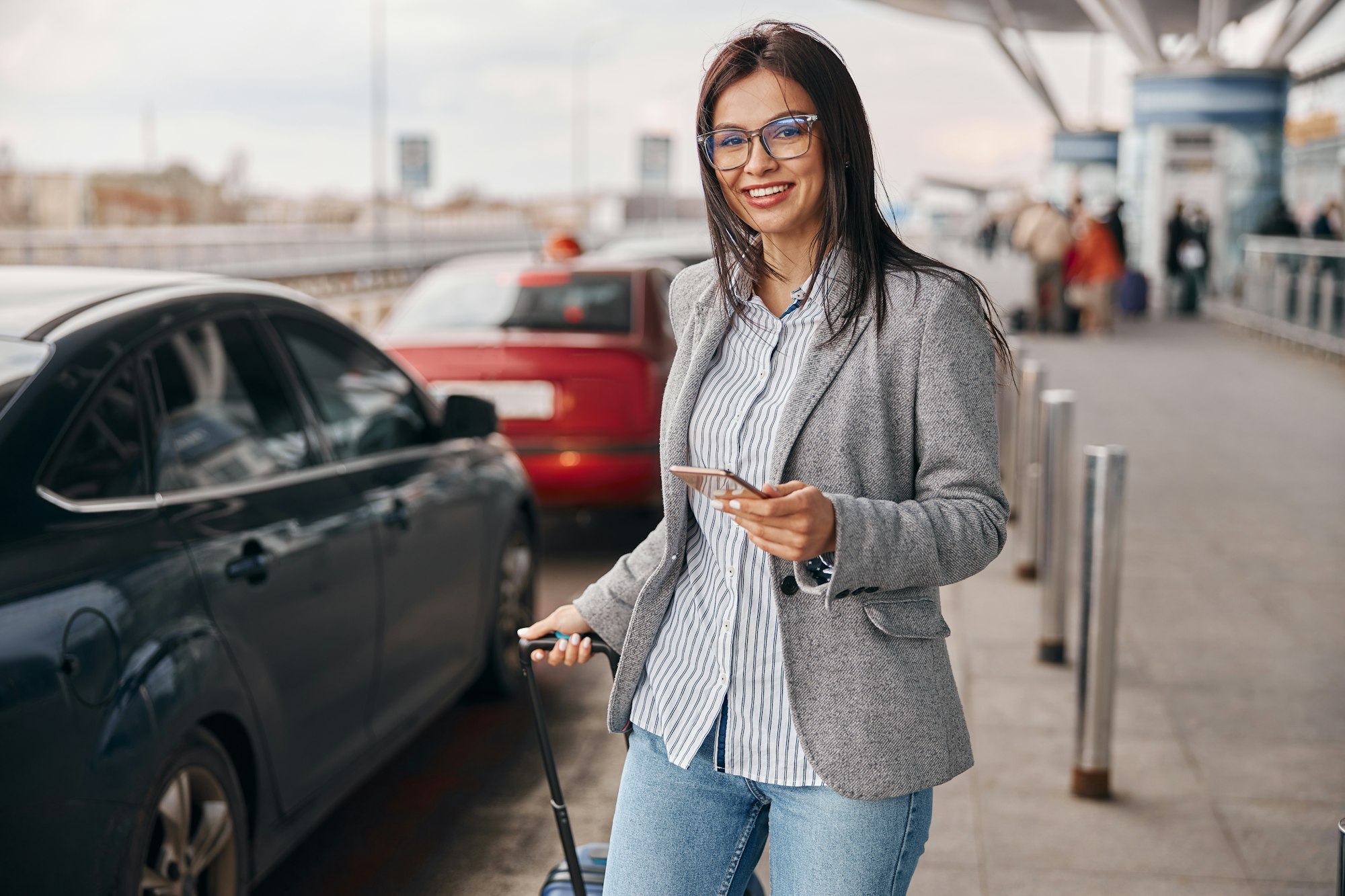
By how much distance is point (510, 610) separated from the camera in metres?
5.21

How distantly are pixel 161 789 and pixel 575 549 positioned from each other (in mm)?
5109

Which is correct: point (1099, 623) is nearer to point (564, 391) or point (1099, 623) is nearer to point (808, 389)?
point (808, 389)

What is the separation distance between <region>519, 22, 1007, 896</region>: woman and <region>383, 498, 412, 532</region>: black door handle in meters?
2.02

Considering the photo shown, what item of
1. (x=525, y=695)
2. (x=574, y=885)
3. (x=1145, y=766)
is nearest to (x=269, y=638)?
(x=574, y=885)

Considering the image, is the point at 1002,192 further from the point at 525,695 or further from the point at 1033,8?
the point at 525,695

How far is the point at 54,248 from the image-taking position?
26953 mm

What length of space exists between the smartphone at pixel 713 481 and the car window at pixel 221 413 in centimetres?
177

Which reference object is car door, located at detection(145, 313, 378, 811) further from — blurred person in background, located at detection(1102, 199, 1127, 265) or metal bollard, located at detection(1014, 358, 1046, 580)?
blurred person in background, located at detection(1102, 199, 1127, 265)

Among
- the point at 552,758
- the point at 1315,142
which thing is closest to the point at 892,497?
the point at 552,758

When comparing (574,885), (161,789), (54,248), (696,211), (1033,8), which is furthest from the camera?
(696,211)

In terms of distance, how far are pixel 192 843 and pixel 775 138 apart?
185 centimetres

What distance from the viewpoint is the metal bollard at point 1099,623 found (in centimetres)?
419

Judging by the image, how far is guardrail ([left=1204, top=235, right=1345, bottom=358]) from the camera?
55.2 feet

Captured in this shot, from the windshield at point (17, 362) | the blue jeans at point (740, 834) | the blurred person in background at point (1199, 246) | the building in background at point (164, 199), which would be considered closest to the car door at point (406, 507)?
the windshield at point (17, 362)
